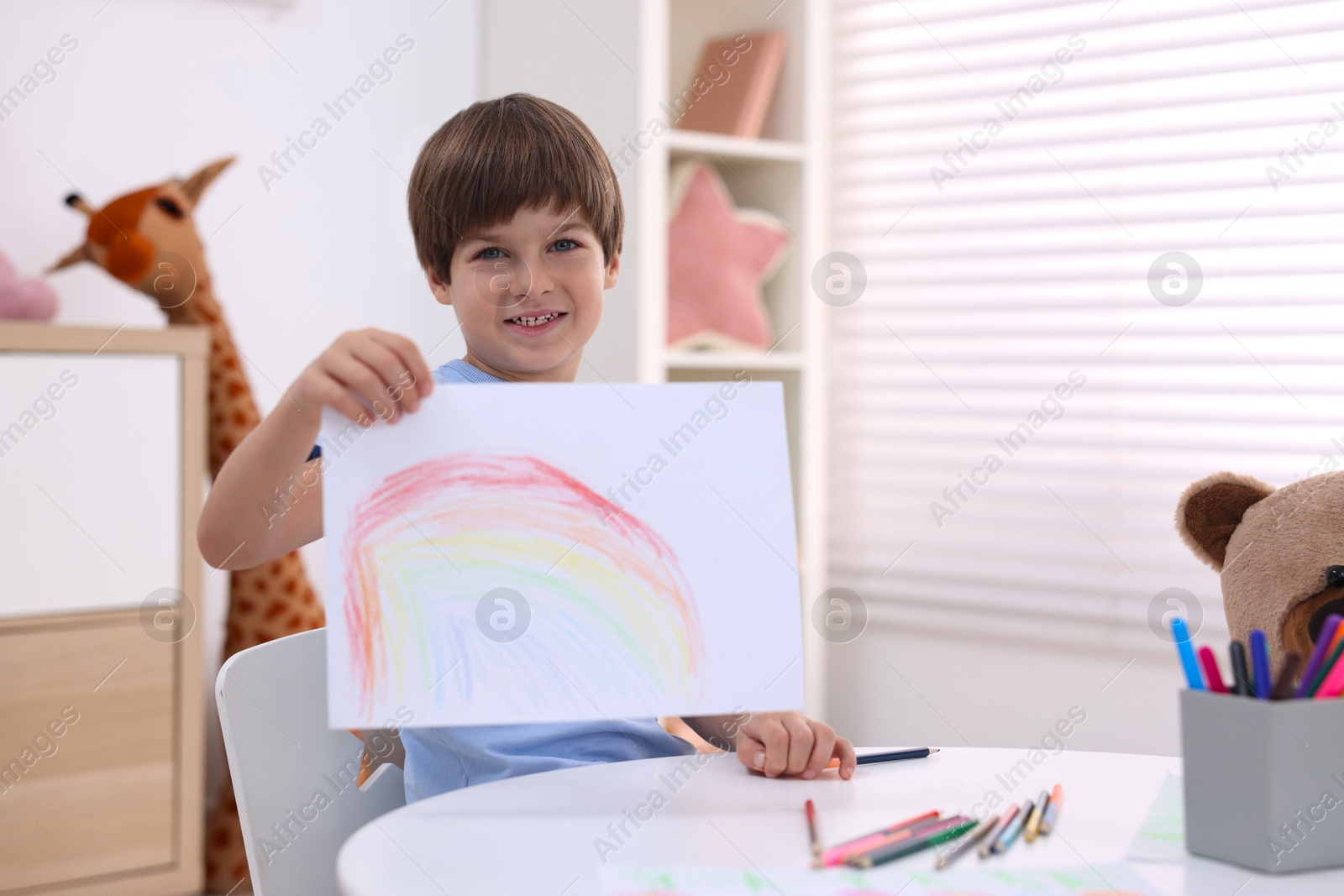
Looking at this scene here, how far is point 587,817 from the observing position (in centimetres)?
64

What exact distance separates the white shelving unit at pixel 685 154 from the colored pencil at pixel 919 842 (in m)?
1.33

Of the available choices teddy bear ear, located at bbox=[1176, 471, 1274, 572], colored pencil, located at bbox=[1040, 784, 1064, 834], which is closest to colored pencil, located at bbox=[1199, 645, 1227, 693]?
colored pencil, located at bbox=[1040, 784, 1064, 834]

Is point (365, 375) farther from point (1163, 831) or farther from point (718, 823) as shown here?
point (1163, 831)

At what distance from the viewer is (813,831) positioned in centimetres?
60

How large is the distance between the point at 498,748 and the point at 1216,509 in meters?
0.56

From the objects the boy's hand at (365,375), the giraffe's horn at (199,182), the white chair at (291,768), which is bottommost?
the white chair at (291,768)

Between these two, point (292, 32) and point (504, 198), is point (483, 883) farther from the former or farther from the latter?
point (292, 32)

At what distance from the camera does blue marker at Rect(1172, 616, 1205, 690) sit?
1.89ft

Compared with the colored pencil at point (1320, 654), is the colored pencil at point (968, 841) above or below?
below

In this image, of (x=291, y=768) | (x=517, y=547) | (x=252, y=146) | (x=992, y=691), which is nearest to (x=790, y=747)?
(x=517, y=547)

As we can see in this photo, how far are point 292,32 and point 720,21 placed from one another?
77cm

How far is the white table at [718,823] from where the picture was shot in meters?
0.55

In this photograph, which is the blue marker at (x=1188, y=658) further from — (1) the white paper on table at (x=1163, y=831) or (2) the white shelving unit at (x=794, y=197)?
(2) the white shelving unit at (x=794, y=197)

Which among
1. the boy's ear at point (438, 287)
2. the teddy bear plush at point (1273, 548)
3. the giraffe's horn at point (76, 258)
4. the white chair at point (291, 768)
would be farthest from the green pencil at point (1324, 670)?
the giraffe's horn at point (76, 258)
